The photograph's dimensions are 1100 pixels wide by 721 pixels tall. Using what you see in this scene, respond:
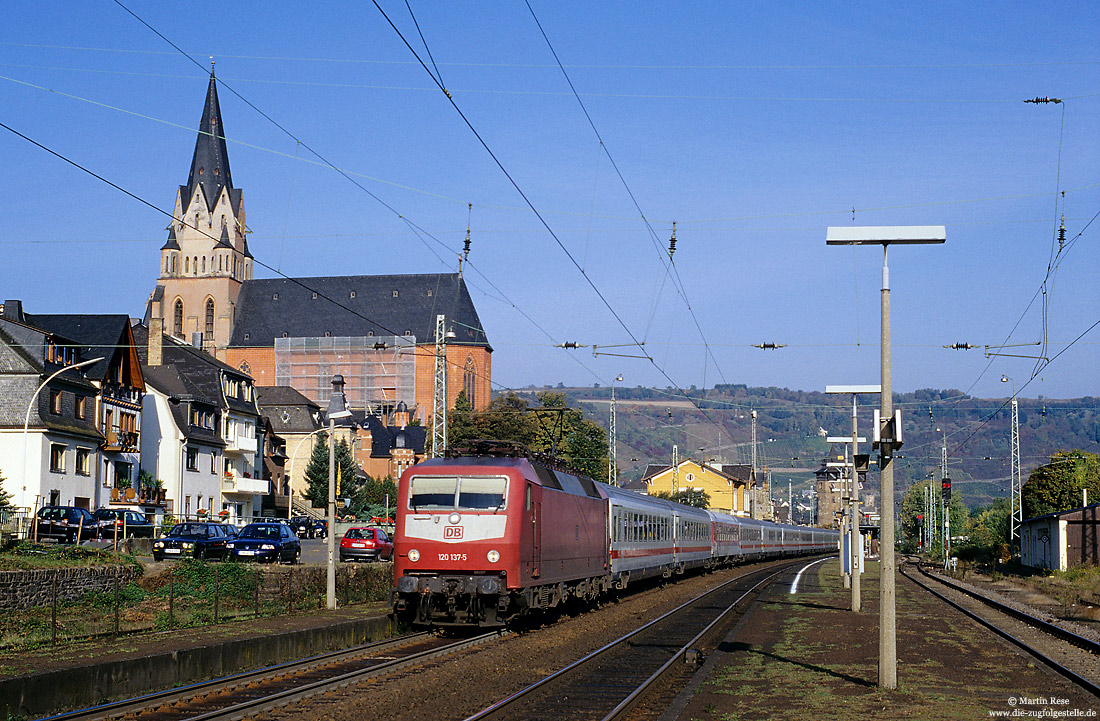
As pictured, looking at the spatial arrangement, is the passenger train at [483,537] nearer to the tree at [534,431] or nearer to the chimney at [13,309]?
the chimney at [13,309]

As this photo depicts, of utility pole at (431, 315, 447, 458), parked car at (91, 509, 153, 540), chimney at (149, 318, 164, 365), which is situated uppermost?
chimney at (149, 318, 164, 365)

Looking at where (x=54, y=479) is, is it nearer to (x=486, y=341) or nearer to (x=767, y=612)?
(x=767, y=612)

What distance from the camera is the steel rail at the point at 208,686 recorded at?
12.9 metres

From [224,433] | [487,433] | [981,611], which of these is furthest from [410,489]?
[487,433]

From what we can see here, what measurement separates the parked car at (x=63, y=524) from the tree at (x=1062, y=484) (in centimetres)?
5596

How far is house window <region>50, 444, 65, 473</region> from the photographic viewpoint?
52500 mm

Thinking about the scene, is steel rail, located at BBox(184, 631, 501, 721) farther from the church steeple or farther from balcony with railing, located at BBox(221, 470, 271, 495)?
the church steeple

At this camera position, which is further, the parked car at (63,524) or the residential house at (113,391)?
the residential house at (113,391)

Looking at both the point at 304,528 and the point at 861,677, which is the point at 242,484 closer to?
the point at 304,528

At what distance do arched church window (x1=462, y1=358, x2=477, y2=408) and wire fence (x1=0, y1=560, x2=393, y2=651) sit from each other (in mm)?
118340

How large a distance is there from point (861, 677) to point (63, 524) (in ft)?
115

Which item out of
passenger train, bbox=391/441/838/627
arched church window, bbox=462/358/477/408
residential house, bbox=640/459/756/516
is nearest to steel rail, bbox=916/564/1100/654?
passenger train, bbox=391/441/838/627

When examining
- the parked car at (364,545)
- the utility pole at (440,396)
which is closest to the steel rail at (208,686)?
the parked car at (364,545)

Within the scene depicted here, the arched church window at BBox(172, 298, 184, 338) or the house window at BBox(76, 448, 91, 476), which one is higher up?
the arched church window at BBox(172, 298, 184, 338)
